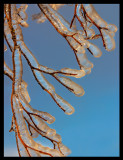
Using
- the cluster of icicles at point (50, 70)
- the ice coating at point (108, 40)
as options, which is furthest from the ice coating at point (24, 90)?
the ice coating at point (108, 40)

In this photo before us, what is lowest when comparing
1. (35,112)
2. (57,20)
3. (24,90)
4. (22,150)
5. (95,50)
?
(22,150)

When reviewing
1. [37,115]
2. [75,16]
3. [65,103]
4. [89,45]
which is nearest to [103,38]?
[89,45]

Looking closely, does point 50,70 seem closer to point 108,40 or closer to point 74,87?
point 74,87

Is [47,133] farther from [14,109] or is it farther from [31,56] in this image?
[31,56]

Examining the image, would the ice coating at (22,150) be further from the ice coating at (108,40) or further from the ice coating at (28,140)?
the ice coating at (108,40)

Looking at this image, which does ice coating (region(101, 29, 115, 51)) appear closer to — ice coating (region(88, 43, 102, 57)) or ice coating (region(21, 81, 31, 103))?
ice coating (region(88, 43, 102, 57))

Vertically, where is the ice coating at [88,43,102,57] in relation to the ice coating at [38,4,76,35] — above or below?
below

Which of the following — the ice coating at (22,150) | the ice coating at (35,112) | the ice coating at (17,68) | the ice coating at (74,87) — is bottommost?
the ice coating at (22,150)

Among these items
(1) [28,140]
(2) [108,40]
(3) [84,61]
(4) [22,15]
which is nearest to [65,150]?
(1) [28,140]

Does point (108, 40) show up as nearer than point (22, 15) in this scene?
Yes

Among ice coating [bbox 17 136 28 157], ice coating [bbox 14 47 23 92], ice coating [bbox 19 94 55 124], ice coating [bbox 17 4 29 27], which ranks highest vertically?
ice coating [bbox 17 4 29 27]

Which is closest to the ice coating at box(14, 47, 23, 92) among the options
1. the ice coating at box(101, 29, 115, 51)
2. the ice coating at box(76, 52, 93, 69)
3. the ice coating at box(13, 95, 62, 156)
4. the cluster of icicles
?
the cluster of icicles
